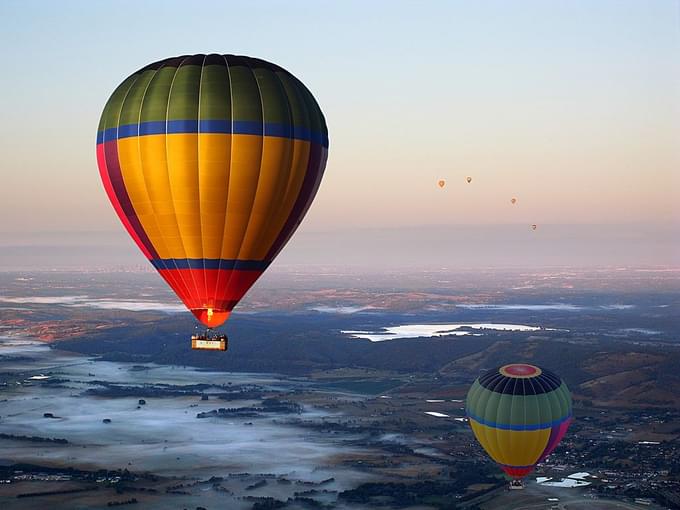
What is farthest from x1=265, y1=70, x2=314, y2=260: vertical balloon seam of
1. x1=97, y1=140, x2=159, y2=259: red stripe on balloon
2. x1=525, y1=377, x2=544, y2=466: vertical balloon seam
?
x1=525, y1=377, x2=544, y2=466: vertical balloon seam

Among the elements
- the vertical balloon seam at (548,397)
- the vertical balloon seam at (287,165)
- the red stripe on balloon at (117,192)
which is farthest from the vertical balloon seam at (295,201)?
the vertical balloon seam at (548,397)

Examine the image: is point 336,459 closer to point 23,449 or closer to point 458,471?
point 458,471

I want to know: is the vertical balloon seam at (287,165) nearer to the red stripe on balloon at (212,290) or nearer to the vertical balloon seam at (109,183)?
the red stripe on balloon at (212,290)

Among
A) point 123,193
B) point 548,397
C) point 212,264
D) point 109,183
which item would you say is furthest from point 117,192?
point 548,397

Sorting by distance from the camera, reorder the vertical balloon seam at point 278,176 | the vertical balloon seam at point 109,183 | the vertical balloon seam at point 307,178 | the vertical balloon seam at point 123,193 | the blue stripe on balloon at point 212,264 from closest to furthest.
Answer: the vertical balloon seam at point 278,176 → the blue stripe on balloon at point 212,264 → the vertical balloon seam at point 123,193 → the vertical balloon seam at point 307,178 → the vertical balloon seam at point 109,183

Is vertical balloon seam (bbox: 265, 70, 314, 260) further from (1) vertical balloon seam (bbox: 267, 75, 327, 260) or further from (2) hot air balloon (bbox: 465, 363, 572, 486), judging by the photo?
(2) hot air balloon (bbox: 465, 363, 572, 486)

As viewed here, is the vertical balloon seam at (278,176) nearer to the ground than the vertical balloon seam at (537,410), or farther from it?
farther from it

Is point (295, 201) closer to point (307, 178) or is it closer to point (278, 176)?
point (307, 178)
